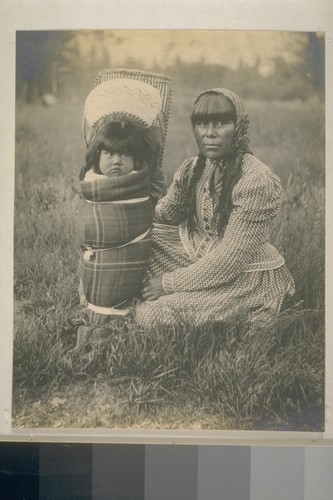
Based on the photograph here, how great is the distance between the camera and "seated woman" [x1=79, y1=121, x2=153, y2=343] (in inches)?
43.1

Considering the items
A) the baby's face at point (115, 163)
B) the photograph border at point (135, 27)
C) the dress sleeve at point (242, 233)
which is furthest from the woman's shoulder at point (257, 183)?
the baby's face at point (115, 163)

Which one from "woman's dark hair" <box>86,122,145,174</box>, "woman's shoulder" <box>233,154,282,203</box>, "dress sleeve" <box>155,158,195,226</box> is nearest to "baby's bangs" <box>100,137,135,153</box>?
"woman's dark hair" <box>86,122,145,174</box>

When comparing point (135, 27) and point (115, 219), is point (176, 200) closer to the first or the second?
point (115, 219)

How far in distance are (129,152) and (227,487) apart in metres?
0.66

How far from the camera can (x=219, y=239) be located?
1.09 metres

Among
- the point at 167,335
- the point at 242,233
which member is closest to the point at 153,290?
the point at 167,335

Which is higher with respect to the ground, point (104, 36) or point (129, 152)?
point (104, 36)

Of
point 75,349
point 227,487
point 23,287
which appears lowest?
point 227,487

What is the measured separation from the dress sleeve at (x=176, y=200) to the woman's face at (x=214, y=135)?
0.04 metres

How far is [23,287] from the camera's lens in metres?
1.11

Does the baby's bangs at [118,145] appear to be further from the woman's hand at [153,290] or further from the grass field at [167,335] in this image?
the woman's hand at [153,290]

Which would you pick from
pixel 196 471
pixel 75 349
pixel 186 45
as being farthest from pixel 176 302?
pixel 186 45

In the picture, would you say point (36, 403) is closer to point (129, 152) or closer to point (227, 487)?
point (227, 487)

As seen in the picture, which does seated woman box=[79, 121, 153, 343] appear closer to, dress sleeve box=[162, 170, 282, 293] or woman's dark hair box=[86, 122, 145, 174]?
woman's dark hair box=[86, 122, 145, 174]
